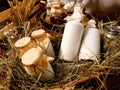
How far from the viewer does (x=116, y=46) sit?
737 mm

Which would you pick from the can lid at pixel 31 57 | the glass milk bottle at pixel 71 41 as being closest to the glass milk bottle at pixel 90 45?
the glass milk bottle at pixel 71 41

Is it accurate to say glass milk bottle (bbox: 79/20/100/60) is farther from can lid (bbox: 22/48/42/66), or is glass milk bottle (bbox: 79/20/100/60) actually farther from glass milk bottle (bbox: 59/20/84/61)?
can lid (bbox: 22/48/42/66)

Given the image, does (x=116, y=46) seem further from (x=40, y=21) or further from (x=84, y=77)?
(x=40, y=21)

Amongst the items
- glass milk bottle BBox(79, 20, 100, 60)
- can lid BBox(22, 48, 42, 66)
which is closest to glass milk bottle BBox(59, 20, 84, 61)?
glass milk bottle BBox(79, 20, 100, 60)

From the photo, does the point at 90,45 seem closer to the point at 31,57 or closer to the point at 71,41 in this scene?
the point at 71,41

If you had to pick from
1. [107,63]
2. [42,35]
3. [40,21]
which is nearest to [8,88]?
[42,35]

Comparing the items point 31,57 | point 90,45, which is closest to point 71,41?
point 90,45

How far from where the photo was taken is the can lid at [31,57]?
54 centimetres

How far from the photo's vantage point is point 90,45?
2.27ft

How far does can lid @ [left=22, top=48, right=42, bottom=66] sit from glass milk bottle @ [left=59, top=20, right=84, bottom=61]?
14 cm

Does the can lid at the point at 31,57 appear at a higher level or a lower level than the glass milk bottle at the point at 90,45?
higher

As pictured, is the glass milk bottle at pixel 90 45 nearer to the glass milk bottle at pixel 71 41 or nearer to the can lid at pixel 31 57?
the glass milk bottle at pixel 71 41

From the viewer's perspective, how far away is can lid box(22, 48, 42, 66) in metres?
0.54

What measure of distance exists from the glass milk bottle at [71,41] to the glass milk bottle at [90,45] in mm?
21
